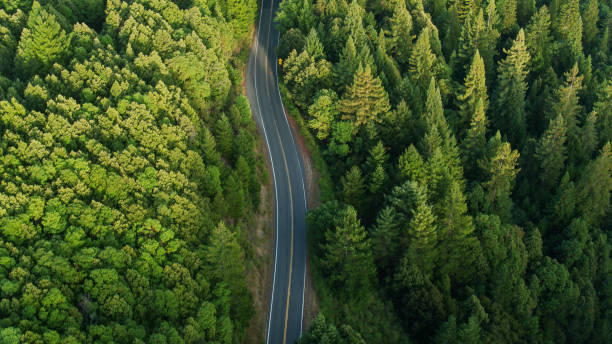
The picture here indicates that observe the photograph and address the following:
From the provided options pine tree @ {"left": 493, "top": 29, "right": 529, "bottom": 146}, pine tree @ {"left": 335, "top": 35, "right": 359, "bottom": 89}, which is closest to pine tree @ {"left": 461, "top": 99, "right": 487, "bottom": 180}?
pine tree @ {"left": 493, "top": 29, "right": 529, "bottom": 146}

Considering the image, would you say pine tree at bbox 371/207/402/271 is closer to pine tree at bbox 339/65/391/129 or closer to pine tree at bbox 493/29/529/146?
pine tree at bbox 339/65/391/129

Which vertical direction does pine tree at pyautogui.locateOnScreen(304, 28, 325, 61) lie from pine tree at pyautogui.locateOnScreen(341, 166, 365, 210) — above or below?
above

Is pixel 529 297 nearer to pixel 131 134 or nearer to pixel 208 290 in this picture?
pixel 208 290

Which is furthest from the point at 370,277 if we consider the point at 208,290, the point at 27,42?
the point at 27,42

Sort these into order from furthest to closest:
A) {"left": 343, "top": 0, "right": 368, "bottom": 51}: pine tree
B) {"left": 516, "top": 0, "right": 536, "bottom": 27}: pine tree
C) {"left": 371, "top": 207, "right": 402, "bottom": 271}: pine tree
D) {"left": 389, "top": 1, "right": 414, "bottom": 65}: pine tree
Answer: {"left": 516, "top": 0, "right": 536, "bottom": 27}: pine tree
{"left": 389, "top": 1, "right": 414, "bottom": 65}: pine tree
{"left": 343, "top": 0, "right": 368, "bottom": 51}: pine tree
{"left": 371, "top": 207, "right": 402, "bottom": 271}: pine tree

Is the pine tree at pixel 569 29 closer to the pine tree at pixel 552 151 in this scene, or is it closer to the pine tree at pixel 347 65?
the pine tree at pixel 552 151

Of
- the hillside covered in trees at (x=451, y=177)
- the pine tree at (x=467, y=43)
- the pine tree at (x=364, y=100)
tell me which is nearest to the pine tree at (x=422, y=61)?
the hillside covered in trees at (x=451, y=177)
